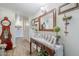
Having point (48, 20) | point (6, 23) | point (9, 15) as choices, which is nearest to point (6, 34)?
point (6, 23)

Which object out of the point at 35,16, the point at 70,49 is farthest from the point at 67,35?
the point at 35,16

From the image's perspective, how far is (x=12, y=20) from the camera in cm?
167

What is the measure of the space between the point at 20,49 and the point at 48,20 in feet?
2.19

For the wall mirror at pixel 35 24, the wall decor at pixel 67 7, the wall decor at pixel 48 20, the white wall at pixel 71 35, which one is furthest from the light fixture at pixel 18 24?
the wall decor at pixel 67 7

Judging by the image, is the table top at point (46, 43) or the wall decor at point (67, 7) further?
the table top at point (46, 43)

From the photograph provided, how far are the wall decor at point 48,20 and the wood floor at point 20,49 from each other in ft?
1.22

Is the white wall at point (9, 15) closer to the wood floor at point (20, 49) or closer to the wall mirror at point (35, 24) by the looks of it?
the wood floor at point (20, 49)

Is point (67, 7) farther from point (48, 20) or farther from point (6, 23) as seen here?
point (6, 23)

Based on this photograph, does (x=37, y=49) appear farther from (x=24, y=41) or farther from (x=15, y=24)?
(x=15, y=24)

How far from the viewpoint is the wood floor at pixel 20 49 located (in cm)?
169

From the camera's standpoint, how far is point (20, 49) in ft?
5.57

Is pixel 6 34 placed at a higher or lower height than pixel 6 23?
lower

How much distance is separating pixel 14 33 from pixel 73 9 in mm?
997

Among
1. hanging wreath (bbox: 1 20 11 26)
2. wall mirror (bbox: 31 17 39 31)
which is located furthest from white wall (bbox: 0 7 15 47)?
wall mirror (bbox: 31 17 39 31)
